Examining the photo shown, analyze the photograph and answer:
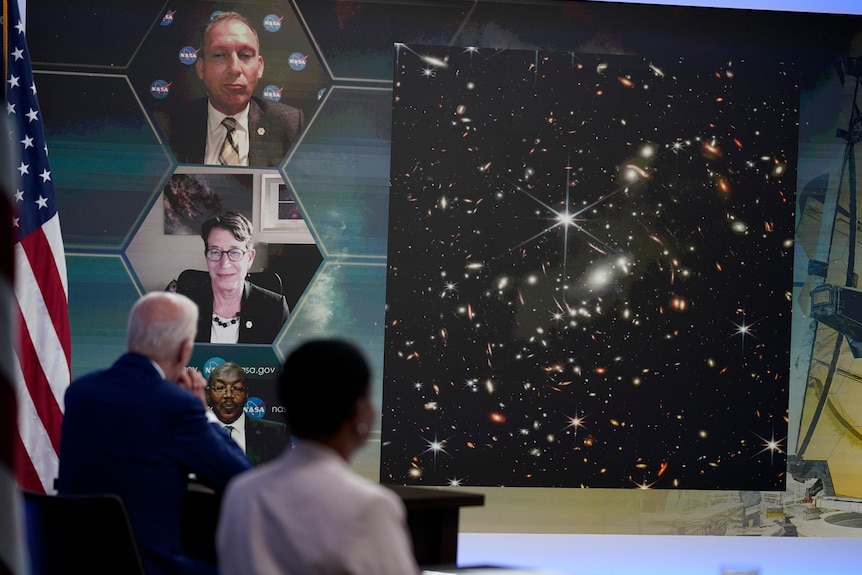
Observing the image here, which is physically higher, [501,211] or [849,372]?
[501,211]

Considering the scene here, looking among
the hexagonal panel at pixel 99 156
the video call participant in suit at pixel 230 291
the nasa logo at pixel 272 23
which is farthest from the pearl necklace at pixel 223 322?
the nasa logo at pixel 272 23

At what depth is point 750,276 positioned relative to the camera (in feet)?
15.7

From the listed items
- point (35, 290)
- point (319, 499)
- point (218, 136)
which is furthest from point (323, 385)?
point (218, 136)

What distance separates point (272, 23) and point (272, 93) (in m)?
0.30

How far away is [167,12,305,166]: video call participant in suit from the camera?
4578 millimetres

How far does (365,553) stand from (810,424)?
4.14 meters

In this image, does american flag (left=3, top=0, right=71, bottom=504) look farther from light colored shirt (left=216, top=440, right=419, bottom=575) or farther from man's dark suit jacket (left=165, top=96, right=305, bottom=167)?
light colored shirt (left=216, top=440, right=419, bottom=575)

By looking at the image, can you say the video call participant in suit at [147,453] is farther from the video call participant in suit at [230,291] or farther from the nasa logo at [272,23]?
the nasa logo at [272,23]

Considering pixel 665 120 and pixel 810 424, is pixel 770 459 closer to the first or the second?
pixel 810 424

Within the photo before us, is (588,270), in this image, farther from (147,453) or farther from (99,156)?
(147,453)

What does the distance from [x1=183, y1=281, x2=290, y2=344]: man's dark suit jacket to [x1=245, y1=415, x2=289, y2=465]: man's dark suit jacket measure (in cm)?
36

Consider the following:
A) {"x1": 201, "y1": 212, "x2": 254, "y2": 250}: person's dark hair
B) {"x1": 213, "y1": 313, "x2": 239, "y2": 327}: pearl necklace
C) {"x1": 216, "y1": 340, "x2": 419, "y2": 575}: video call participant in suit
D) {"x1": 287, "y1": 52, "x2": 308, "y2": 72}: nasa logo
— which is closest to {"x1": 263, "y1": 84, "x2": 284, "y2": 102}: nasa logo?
{"x1": 287, "y1": 52, "x2": 308, "y2": 72}: nasa logo

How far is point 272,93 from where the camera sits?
4617 mm

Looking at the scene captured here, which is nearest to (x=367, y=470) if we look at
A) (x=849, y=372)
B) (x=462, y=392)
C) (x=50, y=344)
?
(x=462, y=392)
